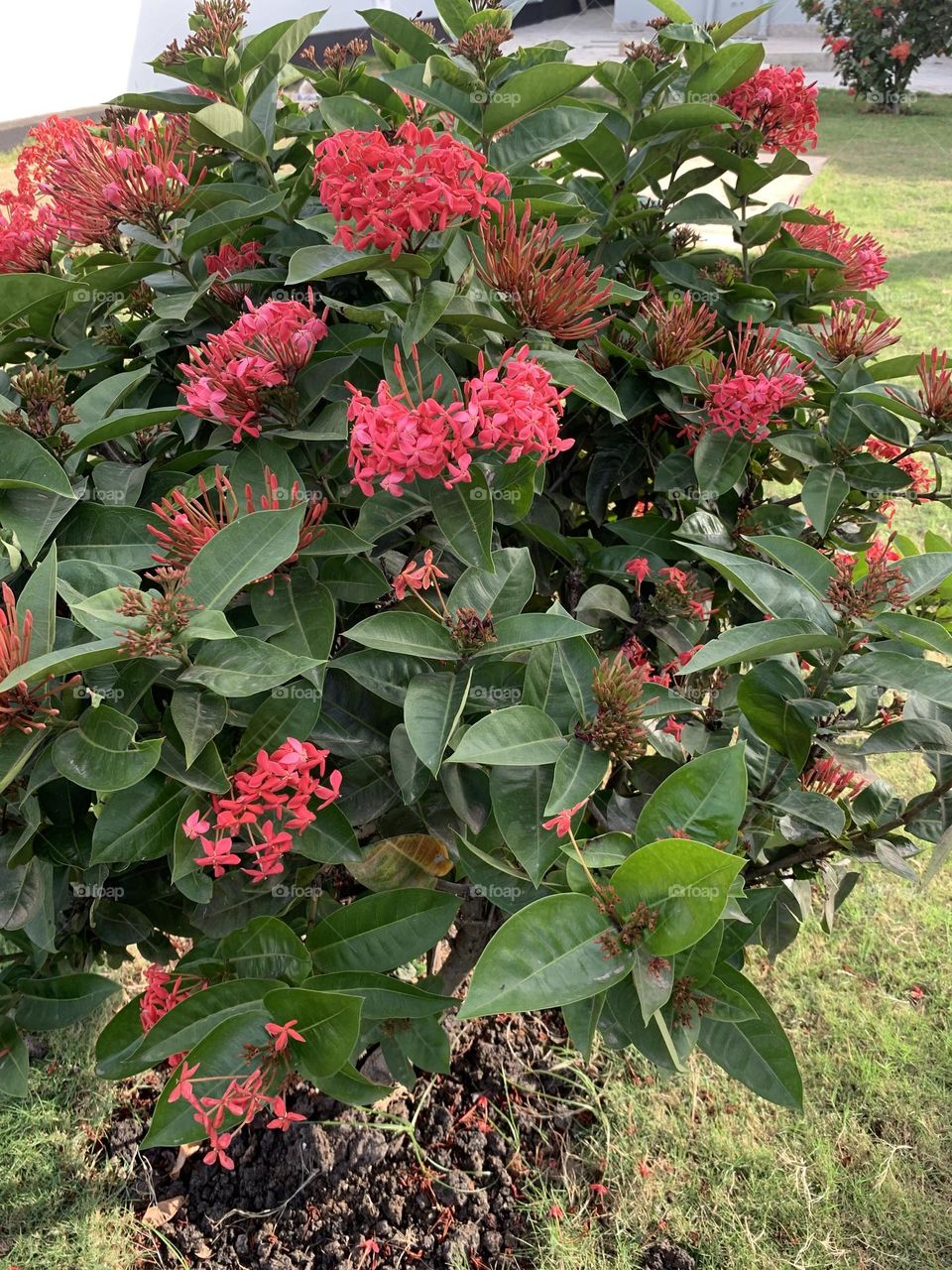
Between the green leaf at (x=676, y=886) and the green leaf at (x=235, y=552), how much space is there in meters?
0.51

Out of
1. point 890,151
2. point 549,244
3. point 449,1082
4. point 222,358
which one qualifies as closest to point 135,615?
point 222,358

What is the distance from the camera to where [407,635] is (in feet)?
3.97

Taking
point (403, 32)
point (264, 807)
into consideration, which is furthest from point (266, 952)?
point (403, 32)

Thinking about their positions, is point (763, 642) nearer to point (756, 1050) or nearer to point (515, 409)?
point (515, 409)

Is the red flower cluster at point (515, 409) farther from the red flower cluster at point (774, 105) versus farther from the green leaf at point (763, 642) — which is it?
the red flower cluster at point (774, 105)

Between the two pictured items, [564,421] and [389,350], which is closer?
[389,350]

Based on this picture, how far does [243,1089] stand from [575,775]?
490mm

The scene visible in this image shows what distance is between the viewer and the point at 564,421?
178 cm

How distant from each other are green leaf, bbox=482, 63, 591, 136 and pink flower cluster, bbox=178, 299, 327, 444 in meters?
0.48

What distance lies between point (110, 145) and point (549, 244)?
2.44 ft

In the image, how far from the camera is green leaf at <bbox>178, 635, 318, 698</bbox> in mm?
1053

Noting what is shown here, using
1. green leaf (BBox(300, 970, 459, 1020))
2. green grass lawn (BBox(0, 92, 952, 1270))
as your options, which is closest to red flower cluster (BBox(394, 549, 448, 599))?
green leaf (BBox(300, 970, 459, 1020))

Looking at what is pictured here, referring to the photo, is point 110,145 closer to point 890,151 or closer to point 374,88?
point 374,88

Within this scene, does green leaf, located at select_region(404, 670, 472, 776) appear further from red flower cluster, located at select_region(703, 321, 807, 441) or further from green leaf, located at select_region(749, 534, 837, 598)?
red flower cluster, located at select_region(703, 321, 807, 441)
